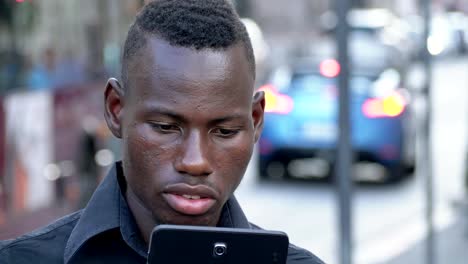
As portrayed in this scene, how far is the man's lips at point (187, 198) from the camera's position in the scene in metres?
1.72

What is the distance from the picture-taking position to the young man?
1724 mm

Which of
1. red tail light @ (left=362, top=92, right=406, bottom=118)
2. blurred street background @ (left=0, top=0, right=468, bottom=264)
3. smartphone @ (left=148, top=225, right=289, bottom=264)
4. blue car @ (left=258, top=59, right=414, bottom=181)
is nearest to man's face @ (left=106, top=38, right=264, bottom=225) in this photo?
smartphone @ (left=148, top=225, right=289, bottom=264)

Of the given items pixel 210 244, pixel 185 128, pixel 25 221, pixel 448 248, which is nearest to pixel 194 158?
pixel 185 128

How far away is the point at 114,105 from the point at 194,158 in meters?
0.22

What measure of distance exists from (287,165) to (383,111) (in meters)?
1.30

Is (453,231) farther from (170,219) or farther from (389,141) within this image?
(170,219)

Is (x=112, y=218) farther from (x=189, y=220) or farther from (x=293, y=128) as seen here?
(x=293, y=128)

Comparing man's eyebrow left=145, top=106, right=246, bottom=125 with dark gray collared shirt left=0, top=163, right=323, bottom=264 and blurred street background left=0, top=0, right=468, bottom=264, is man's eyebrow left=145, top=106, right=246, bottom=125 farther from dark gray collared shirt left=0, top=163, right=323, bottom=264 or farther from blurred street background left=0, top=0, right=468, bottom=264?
blurred street background left=0, top=0, right=468, bottom=264

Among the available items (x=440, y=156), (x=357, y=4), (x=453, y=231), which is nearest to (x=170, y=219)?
(x=453, y=231)

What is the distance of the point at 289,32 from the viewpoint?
687 inches

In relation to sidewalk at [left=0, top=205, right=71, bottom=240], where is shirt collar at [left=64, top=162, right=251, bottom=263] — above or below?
above

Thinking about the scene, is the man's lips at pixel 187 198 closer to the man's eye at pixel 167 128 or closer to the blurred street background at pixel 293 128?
the man's eye at pixel 167 128

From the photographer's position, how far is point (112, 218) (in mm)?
1792

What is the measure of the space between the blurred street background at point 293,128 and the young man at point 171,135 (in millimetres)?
3815
